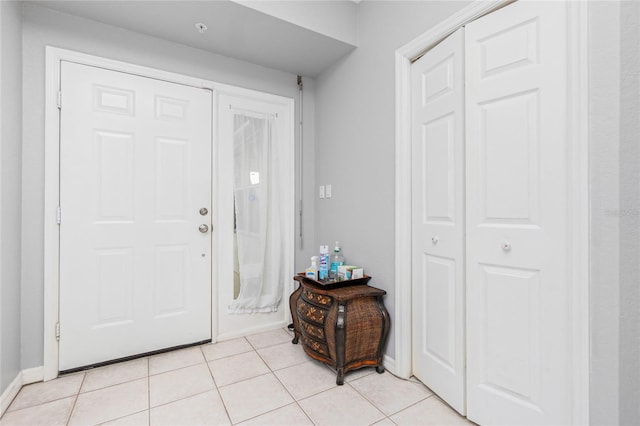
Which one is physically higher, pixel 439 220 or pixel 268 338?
pixel 439 220

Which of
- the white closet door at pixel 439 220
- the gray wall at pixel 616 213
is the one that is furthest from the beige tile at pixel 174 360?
the gray wall at pixel 616 213

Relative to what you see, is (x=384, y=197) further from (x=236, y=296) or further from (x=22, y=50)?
(x=22, y=50)

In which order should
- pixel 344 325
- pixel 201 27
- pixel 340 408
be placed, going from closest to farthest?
pixel 340 408 < pixel 344 325 < pixel 201 27

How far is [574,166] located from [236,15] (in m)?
2.04

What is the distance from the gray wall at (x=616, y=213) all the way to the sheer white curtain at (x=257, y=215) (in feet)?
6.97

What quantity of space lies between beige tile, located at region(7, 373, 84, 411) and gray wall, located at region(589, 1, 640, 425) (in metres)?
2.52

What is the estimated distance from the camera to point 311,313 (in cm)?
198

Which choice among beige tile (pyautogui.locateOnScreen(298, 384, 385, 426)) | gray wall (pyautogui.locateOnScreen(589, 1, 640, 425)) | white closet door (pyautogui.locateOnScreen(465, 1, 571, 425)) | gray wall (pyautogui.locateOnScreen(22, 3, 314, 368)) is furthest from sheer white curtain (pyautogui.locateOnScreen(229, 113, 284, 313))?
gray wall (pyautogui.locateOnScreen(589, 1, 640, 425))

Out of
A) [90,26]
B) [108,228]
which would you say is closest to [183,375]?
[108,228]

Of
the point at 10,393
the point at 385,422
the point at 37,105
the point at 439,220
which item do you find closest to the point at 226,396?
the point at 385,422

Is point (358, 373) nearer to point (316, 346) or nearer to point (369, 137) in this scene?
point (316, 346)

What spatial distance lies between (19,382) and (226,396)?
1.25 m

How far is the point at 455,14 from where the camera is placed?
5.06 feet

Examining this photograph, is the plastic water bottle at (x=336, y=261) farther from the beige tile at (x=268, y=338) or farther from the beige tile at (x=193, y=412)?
the beige tile at (x=193, y=412)
